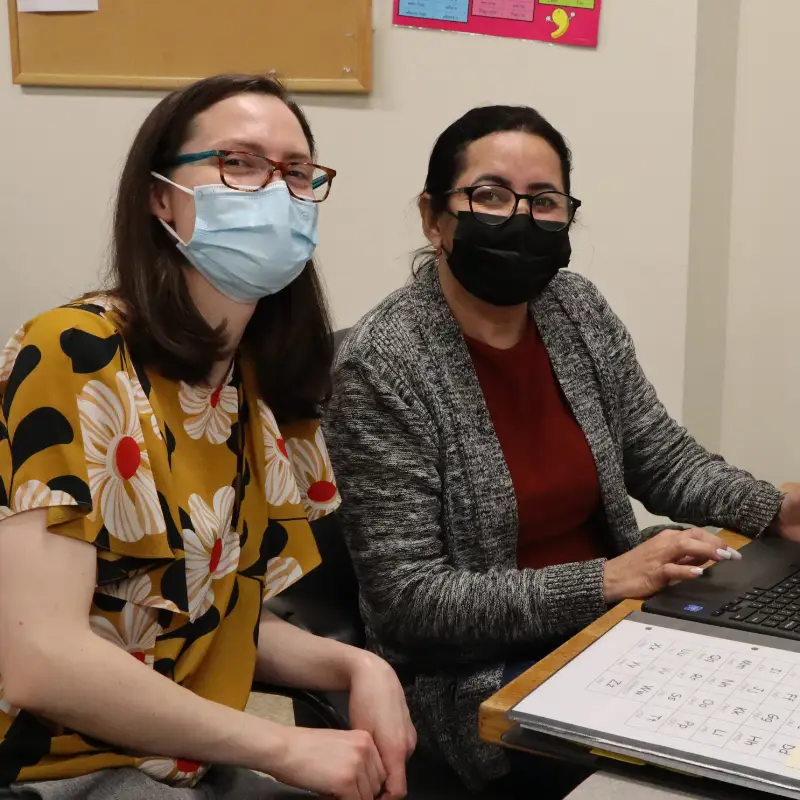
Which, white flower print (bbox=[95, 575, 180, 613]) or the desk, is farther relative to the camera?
white flower print (bbox=[95, 575, 180, 613])

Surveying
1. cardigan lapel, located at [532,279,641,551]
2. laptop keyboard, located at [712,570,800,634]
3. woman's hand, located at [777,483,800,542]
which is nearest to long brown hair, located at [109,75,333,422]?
cardigan lapel, located at [532,279,641,551]

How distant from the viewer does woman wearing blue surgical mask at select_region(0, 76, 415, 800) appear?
0.94 metres

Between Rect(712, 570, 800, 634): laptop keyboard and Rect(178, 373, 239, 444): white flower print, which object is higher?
Rect(178, 373, 239, 444): white flower print

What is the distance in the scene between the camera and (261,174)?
1182 millimetres

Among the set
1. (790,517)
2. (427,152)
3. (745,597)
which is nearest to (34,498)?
(745,597)

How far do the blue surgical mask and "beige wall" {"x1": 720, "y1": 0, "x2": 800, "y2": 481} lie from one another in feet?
4.37

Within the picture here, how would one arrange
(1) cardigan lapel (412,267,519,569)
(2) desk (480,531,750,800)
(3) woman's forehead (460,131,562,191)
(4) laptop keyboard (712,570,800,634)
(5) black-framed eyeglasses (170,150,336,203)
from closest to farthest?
(2) desk (480,531,750,800) → (4) laptop keyboard (712,570,800,634) → (5) black-framed eyeglasses (170,150,336,203) → (1) cardigan lapel (412,267,519,569) → (3) woman's forehead (460,131,562,191)

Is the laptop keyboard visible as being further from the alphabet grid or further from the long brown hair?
the long brown hair

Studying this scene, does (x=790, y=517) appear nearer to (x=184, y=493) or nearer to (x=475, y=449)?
(x=475, y=449)

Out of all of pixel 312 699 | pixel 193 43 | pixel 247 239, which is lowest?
pixel 312 699

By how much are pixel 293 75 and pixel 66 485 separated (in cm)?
151

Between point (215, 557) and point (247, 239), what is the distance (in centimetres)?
35

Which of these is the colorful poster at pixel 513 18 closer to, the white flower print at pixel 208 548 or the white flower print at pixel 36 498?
the white flower print at pixel 208 548

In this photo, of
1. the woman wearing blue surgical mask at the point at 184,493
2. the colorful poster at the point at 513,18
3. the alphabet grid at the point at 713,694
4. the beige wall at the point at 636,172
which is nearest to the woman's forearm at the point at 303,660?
the woman wearing blue surgical mask at the point at 184,493
